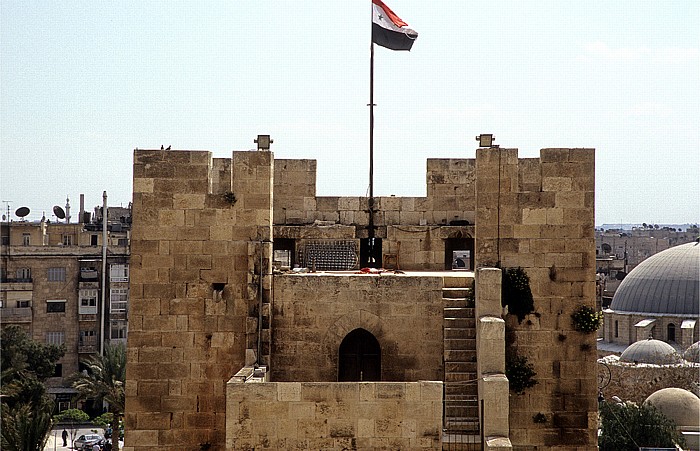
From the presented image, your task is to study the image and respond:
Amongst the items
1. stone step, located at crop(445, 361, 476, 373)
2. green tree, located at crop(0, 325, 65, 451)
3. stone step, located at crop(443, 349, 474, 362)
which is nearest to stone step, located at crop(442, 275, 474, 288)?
stone step, located at crop(443, 349, 474, 362)

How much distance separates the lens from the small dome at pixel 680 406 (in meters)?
55.2

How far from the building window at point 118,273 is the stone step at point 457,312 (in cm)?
5812

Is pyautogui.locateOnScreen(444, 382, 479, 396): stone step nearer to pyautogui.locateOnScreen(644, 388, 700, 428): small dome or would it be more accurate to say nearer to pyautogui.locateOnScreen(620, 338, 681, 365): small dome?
pyautogui.locateOnScreen(644, 388, 700, 428): small dome

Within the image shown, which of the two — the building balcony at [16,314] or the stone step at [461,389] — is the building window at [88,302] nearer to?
the building balcony at [16,314]

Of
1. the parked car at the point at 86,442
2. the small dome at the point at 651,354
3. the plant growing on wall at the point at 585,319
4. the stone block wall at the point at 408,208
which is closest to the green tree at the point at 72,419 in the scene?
the parked car at the point at 86,442

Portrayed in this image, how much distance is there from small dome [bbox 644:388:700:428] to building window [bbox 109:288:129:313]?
36.5 meters

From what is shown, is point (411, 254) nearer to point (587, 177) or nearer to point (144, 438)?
point (587, 177)

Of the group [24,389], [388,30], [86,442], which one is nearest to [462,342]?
[388,30]

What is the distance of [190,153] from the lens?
16.8 m

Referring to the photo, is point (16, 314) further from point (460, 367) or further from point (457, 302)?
point (460, 367)

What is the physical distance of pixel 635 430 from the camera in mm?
48406

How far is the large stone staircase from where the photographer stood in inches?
594

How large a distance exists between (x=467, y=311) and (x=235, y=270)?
12.6ft

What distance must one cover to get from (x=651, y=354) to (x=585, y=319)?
187ft
